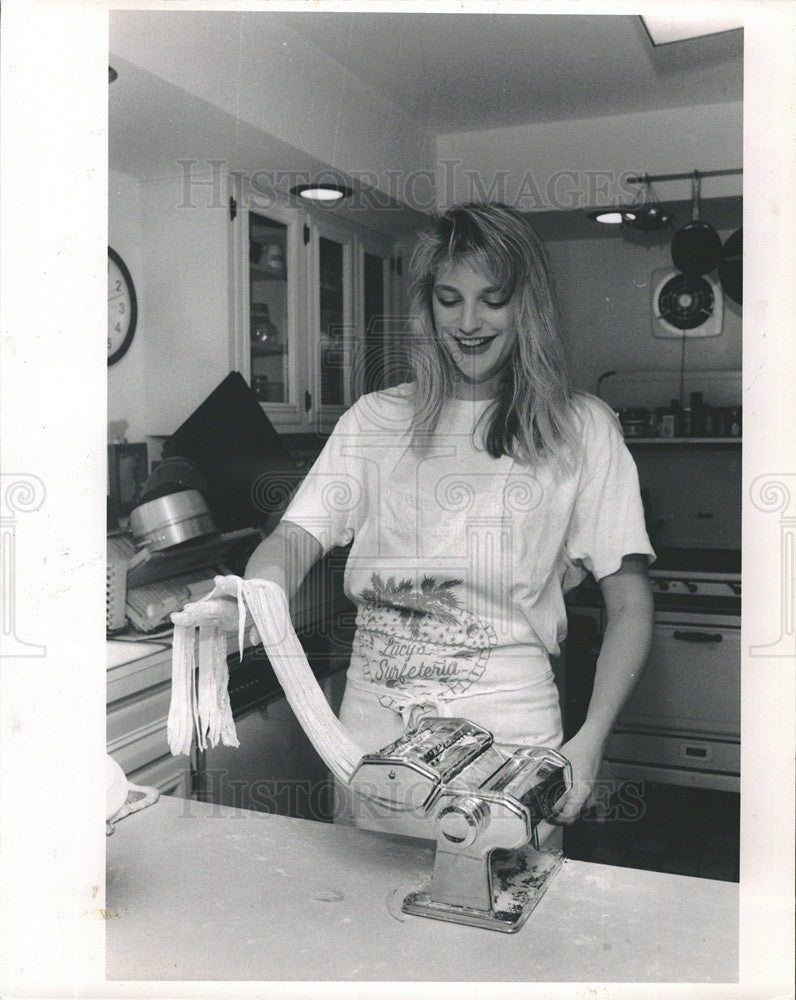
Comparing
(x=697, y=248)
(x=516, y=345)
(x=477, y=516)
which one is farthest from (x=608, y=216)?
(x=477, y=516)

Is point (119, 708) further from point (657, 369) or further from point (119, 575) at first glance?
point (657, 369)

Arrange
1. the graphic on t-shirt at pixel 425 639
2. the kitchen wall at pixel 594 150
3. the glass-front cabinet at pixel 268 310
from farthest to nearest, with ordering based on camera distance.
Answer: the kitchen wall at pixel 594 150
the glass-front cabinet at pixel 268 310
the graphic on t-shirt at pixel 425 639

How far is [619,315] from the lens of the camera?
152 inches

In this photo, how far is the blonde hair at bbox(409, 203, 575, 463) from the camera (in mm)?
1398

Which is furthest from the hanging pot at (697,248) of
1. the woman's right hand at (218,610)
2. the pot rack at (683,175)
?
the woman's right hand at (218,610)

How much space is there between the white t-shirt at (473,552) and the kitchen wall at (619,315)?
94.6 inches

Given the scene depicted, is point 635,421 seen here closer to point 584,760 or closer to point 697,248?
point 697,248

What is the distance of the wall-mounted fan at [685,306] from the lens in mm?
3680

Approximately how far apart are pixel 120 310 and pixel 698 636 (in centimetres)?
216

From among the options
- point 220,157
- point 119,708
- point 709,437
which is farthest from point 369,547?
point 709,437

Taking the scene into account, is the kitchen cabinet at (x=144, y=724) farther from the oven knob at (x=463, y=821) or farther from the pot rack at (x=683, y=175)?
the pot rack at (x=683, y=175)

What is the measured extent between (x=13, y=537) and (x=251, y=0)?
65cm

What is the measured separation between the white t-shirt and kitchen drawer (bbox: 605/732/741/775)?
6.69ft

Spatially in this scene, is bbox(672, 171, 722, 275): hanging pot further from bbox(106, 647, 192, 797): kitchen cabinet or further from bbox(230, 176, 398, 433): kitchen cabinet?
bbox(106, 647, 192, 797): kitchen cabinet
